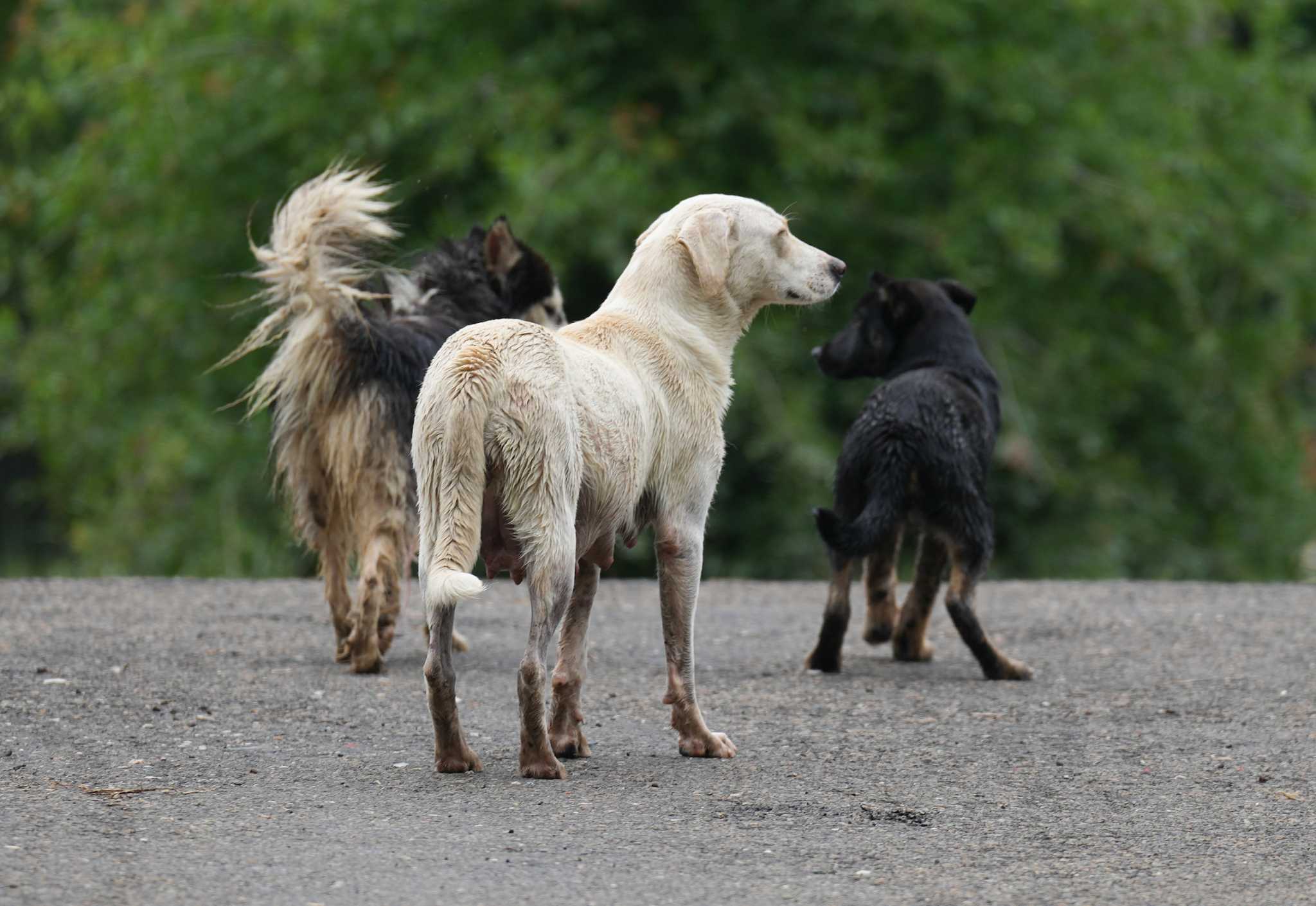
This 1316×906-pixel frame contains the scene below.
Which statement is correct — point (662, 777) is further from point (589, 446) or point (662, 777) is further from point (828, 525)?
point (828, 525)

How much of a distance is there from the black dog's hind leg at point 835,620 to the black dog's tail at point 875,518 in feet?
0.46

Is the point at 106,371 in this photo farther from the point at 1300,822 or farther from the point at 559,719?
the point at 1300,822

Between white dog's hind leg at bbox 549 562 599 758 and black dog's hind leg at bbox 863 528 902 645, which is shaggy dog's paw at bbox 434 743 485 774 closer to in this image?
white dog's hind leg at bbox 549 562 599 758

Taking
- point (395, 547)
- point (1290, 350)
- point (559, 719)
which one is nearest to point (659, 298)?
point (559, 719)

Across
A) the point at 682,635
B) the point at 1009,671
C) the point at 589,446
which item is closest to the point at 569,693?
the point at 682,635

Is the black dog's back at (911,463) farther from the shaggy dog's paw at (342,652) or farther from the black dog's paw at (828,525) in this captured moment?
the shaggy dog's paw at (342,652)

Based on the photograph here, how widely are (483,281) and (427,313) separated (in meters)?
0.40

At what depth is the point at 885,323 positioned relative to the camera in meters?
8.59

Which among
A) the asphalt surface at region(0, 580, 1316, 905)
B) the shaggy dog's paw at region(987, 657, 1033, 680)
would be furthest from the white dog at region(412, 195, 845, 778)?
the shaggy dog's paw at region(987, 657, 1033, 680)

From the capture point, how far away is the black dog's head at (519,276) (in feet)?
28.8

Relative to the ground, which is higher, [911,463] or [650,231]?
[650,231]

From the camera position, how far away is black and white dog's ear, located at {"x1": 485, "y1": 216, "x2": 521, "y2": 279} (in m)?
8.75

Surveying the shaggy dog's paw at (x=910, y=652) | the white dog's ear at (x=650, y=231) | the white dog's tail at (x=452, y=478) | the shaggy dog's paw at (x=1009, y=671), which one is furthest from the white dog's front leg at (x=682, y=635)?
the shaggy dog's paw at (x=910, y=652)

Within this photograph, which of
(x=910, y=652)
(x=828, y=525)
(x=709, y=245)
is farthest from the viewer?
(x=910, y=652)
